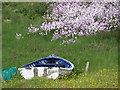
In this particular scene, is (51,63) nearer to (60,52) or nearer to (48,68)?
(48,68)

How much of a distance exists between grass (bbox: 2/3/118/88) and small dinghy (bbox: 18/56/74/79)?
0.41 ft

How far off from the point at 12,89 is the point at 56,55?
1412 mm

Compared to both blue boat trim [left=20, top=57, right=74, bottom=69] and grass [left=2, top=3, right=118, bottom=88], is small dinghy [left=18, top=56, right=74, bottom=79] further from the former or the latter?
grass [left=2, top=3, right=118, bottom=88]

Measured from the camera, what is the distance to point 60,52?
7.48 m

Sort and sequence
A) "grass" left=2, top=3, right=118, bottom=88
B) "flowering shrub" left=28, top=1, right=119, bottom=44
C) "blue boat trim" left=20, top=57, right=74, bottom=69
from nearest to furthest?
"grass" left=2, top=3, right=118, bottom=88, "blue boat trim" left=20, top=57, right=74, bottom=69, "flowering shrub" left=28, top=1, right=119, bottom=44

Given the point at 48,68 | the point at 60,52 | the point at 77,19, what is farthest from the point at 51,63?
the point at 77,19

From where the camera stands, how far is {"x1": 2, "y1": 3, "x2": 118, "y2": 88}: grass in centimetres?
715

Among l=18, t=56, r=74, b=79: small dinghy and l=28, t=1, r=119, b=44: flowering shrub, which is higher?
l=28, t=1, r=119, b=44: flowering shrub

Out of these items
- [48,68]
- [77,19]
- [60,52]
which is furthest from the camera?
[77,19]

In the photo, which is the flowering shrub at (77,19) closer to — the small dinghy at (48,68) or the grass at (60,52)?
the grass at (60,52)

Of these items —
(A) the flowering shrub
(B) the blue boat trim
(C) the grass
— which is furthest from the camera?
(A) the flowering shrub

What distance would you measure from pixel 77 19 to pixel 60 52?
1.03 m

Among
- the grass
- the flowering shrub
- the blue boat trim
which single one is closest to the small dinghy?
the blue boat trim

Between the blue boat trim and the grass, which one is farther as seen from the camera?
the blue boat trim
